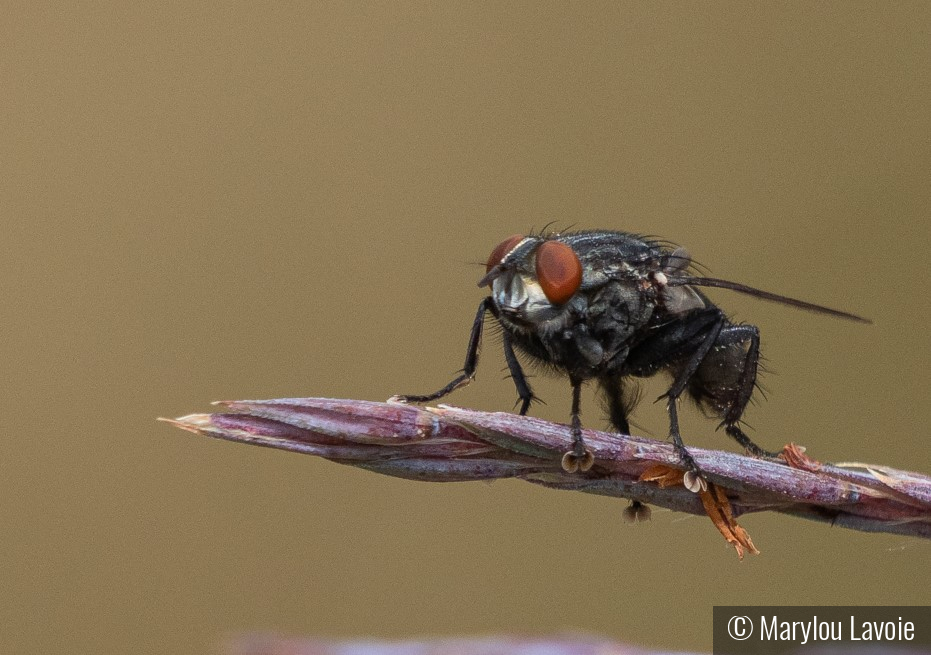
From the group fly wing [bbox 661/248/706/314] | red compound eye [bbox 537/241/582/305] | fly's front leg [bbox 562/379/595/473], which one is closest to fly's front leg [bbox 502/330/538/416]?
red compound eye [bbox 537/241/582/305]

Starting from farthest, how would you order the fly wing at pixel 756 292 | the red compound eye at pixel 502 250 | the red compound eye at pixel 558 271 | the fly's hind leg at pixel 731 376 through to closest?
the fly's hind leg at pixel 731 376
the red compound eye at pixel 502 250
the red compound eye at pixel 558 271
the fly wing at pixel 756 292

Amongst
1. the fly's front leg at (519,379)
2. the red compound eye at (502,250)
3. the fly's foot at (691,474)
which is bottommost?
the fly's foot at (691,474)

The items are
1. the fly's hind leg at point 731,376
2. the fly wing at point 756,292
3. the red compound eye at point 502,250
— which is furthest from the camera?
the fly's hind leg at point 731,376

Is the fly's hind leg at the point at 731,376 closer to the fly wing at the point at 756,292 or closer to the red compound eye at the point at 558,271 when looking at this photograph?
the fly wing at the point at 756,292

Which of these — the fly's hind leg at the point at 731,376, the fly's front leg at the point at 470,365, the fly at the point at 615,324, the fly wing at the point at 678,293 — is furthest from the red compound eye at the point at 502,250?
the fly's hind leg at the point at 731,376

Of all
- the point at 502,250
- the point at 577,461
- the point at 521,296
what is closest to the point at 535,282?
the point at 521,296

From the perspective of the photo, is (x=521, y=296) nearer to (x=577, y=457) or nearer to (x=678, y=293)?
(x=678, y=293)

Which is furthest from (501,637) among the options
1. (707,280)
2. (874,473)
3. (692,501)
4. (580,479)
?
(707,280)

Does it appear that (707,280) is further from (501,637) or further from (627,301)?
(501,637)
